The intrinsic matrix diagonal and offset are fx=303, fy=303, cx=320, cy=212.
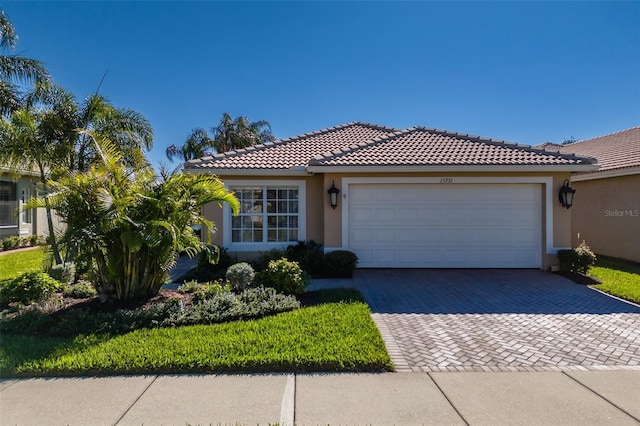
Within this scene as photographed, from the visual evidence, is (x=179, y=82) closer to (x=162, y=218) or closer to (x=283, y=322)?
(x=162, y=218)

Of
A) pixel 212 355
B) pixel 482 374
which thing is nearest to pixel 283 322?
pixel 212 355

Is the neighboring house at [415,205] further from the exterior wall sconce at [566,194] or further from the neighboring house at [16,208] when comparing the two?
the neighboring house at [16,208]

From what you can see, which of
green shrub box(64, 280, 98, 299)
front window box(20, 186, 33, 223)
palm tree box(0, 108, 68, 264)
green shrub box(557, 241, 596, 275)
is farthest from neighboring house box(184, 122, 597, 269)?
front window box(20, 186, 33, 223)

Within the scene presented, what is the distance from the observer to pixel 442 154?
9977mm

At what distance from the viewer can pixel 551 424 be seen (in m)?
2.89

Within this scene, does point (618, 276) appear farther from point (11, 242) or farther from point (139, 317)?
point (11, 242)

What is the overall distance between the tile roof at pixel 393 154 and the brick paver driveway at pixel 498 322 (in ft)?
11.6

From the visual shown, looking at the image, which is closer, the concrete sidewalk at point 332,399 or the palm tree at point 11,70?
the concrete sidewalk at point 332,399

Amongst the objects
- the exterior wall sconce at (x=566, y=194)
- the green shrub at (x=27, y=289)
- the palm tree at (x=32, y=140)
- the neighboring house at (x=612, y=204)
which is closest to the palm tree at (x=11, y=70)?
the palm tree at (x=32, y=140)

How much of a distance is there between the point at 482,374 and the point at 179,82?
1397 centimetres

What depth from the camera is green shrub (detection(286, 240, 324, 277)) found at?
9336mm

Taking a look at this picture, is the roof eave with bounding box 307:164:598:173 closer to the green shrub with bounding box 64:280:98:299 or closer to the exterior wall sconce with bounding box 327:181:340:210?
the exterior wall sconce with bounding box 327:181:340:210

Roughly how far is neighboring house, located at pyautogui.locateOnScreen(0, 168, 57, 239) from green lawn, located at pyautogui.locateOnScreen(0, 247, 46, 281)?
2433 mm

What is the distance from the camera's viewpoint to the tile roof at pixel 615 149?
470 inches
